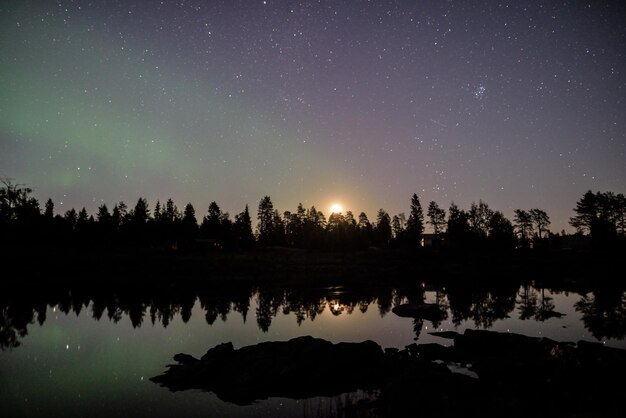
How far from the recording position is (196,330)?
34.5 m

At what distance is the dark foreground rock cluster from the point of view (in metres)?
14.1

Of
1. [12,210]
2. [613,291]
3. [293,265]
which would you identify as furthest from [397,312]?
[12,210]

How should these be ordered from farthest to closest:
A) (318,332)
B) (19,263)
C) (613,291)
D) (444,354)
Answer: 1. (19,263)
2. (613,291)
3. (318,332)
4. (444,354)

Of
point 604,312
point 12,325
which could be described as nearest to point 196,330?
point 12,325

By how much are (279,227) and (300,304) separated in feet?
374

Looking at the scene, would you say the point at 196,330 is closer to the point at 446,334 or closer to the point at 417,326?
the point at 417,326

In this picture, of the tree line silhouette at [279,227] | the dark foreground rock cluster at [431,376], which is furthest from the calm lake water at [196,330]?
the tree line silhouette at [279,227]

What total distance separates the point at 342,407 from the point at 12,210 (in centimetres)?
11031

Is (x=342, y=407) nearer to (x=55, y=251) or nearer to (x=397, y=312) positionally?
(x=397, y=312)

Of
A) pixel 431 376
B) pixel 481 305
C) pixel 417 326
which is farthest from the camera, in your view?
pixel 481 305

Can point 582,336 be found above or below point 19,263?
below

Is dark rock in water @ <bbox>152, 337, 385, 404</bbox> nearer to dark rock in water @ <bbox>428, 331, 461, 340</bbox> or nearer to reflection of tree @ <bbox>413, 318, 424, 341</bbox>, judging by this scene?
dark rock in water @ <bbox>428, 331, 461, 340</bbox>

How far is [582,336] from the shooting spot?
2953 cm

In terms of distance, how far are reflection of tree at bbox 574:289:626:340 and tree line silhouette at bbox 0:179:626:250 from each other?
63928 millimetres
